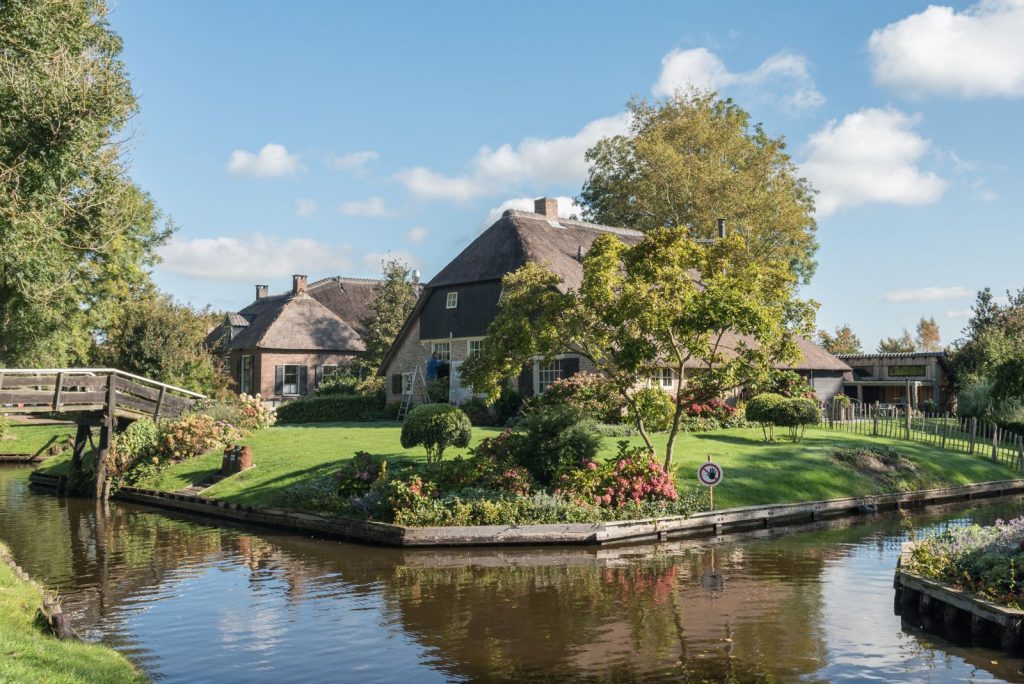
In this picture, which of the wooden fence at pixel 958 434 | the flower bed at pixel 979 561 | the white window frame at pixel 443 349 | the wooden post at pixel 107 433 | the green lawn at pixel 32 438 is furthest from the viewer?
the white window frame at pixel 443 349

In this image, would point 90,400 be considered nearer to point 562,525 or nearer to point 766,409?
point 562,525

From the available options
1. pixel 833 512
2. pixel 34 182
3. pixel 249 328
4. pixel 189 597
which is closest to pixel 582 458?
pixel 833 512

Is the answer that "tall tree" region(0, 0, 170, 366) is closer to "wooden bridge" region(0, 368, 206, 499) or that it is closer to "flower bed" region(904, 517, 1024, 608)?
"wooden bridge" region(0, 368, 206, 499)

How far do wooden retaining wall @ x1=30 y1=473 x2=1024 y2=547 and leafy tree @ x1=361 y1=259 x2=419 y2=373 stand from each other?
25215mm

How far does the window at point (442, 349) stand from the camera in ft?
138

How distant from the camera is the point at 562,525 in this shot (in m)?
19.3

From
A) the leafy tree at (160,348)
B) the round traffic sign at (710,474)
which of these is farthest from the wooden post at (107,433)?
the round traffic sign at (710,474)

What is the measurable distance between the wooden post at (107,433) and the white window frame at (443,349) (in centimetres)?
1688

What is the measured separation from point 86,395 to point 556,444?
585 inches

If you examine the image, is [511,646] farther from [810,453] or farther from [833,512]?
[810,453]

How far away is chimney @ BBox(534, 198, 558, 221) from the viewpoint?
143 ft

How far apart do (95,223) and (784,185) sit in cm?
4185

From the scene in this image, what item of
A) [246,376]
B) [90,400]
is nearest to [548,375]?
[90,400]

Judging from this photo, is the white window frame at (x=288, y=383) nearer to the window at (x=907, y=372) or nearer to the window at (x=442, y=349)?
the window at (x=442, y=349)
